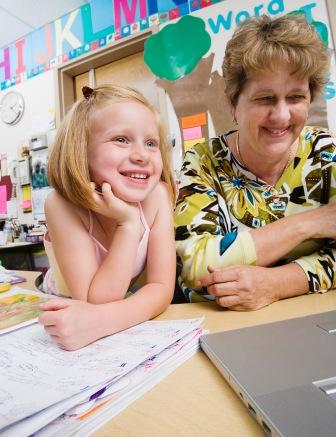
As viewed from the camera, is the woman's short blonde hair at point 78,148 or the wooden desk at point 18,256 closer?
the woman's short blonde hair at point 78,148

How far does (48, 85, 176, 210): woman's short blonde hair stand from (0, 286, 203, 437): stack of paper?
0.99ft

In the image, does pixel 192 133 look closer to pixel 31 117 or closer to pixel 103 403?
pixel 31 117

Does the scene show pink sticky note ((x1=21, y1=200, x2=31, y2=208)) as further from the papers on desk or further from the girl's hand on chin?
the papers on desk

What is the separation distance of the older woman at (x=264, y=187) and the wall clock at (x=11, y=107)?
8.10 feet

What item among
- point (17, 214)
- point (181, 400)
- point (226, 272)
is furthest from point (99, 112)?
point (17, 214)

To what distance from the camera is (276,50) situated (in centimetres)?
70

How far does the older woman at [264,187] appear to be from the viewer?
620 millimetres

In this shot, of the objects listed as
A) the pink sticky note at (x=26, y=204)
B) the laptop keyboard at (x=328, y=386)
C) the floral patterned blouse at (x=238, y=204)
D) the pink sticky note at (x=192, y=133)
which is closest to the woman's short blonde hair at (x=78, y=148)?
the floral patterned blouse at (x=238, y=204)

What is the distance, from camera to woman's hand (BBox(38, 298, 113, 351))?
0.41m

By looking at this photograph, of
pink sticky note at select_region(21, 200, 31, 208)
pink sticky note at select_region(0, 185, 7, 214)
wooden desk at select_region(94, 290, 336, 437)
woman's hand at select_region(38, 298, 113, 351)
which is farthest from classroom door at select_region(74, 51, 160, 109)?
wooden desk at select_region(94, 290, 336, 437)

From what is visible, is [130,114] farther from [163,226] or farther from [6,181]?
[6,181]

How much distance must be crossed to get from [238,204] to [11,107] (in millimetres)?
2773

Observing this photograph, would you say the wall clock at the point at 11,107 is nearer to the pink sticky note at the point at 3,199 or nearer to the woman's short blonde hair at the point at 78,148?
the pink sticky note at the point at 3,199

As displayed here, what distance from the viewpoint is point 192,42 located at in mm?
1931
